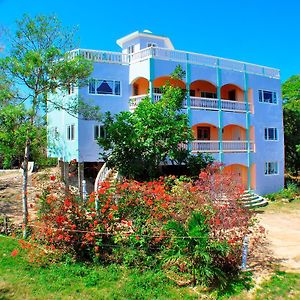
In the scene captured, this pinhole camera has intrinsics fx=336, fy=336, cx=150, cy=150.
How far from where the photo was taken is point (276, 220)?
59.4ft

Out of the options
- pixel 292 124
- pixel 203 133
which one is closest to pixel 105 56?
pixel 203 133

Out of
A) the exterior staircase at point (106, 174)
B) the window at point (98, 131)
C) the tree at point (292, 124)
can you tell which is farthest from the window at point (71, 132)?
the tree at point (292, 124)

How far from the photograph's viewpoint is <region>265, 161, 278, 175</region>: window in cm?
2583

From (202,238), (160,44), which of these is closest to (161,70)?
(160,44)

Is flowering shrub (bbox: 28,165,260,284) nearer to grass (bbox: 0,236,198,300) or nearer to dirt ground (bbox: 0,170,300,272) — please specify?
grass (bbox: 0,236,198,300)

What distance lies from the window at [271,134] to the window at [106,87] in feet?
39.5

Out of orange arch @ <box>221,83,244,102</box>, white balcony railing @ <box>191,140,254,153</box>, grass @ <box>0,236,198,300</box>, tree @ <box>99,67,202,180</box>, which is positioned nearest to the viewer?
grass @ <box>0,236,198,300</box>

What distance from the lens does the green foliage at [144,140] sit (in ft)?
55.8

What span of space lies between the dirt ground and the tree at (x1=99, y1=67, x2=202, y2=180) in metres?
3.84

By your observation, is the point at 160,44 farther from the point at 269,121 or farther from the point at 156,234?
the point at 156,234

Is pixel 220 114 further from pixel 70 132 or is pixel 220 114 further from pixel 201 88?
pixel 70 132

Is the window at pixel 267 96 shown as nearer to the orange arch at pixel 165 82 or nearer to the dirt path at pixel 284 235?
the orange arch at pixel 165 82

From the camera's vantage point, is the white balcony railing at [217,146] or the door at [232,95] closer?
the white balcony railing at [217,146]

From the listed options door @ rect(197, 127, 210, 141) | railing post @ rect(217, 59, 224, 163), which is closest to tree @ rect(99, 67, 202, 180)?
railing post @ rect(217, 59, 224, 163)
